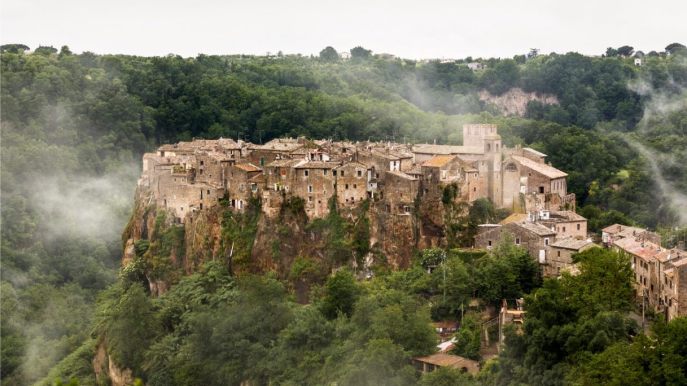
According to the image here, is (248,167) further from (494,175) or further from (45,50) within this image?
(45,50)

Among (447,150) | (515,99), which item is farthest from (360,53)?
(447,150)

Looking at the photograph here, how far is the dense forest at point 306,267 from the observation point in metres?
37.6

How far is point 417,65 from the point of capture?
379 feet

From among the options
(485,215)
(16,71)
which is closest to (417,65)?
(16,71)

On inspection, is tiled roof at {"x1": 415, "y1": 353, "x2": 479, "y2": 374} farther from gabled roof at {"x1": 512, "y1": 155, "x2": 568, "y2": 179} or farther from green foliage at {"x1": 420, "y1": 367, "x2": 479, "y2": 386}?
gabled roof at {"x1": 512, "y1": 155, "x2": 568, "y2": 179}

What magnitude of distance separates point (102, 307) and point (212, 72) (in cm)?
4563

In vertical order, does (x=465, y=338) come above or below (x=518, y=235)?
below

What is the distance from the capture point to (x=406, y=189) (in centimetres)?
4781

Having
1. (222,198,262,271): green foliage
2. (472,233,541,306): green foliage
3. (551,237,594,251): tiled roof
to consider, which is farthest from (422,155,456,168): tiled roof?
(222,198,262,271): green foliage

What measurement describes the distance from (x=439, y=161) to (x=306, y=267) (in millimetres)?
7163

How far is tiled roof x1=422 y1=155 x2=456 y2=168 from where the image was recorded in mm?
47828

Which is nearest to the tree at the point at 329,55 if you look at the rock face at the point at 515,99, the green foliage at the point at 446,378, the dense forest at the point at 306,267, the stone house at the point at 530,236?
the dense forest at the point at 306,267

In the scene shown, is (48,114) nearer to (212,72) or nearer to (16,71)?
(16,71)

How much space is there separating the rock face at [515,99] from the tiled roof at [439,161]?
54.0 metres
